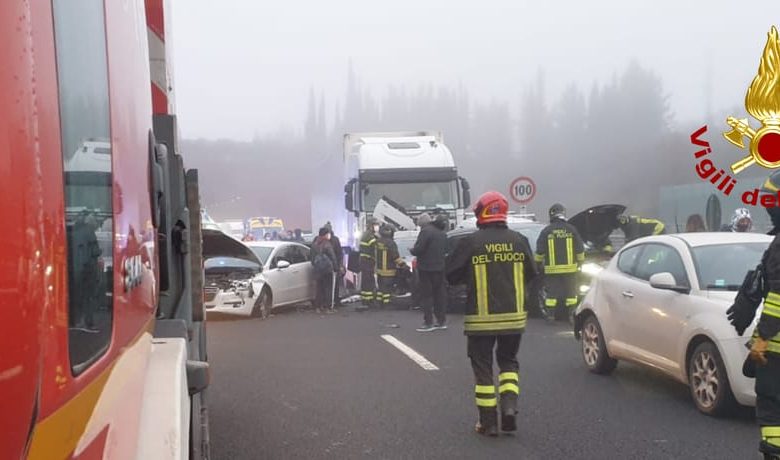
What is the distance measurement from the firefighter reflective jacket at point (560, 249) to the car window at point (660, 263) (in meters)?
4.44

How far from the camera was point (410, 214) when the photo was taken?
1777 cm

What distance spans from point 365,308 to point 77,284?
14359 mm

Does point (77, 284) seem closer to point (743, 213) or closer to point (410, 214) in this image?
point (743, 213)

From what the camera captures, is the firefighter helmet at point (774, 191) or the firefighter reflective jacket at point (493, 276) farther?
the firefighter reflective jacket at point (493, 276)

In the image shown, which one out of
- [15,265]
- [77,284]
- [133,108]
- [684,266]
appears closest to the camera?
[15,265]

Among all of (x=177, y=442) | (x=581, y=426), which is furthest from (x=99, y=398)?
(x=581, y=426)

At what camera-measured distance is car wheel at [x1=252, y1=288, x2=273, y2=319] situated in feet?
46.1

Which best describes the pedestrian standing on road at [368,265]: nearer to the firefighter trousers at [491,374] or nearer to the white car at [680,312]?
the white car at [680,312]

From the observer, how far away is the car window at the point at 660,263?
6711mm

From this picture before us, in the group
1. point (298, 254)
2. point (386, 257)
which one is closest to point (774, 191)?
point (386, 257)

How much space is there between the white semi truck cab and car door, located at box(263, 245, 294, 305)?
275 centimetres

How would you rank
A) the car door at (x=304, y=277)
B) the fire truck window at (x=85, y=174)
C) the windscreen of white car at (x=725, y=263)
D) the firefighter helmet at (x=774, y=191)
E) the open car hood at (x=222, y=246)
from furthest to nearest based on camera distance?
the car door at (x=304, y=277) → the windscreen of white car at (x=725, y=263) → the open car hood at (x=222, y=246) → the firefighter helmet at (x=774, y=191) → the fire truck window at (x=85, y=174)

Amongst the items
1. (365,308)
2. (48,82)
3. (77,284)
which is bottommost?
(365,308)

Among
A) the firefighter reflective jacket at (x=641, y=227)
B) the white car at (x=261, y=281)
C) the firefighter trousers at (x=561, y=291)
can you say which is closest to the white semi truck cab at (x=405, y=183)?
A: the white car at (x=261, y=281)
